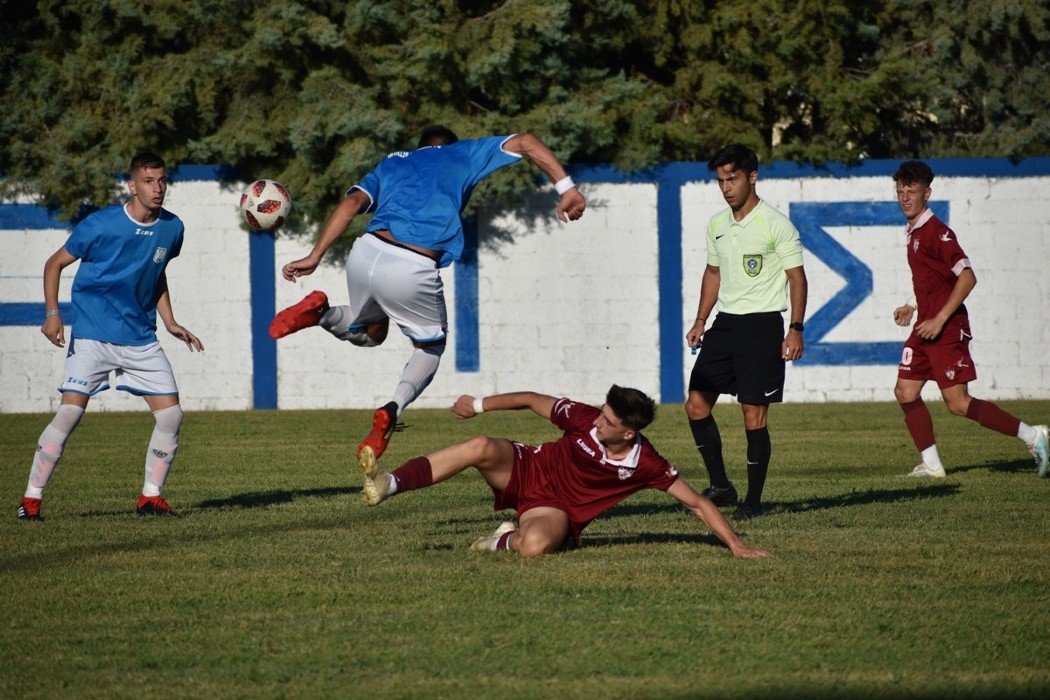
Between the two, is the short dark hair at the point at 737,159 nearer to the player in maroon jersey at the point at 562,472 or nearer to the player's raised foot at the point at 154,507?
the player in maroon jersey at the point at 562,472

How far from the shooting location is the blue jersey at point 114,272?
30.1 feet

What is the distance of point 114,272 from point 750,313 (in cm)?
406

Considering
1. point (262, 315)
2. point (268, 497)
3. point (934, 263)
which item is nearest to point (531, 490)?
point (268, 497)

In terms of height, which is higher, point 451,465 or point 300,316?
point 300,316

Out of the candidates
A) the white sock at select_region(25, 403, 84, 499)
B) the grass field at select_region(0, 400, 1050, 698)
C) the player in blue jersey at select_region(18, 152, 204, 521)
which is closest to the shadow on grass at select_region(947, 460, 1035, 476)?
the grass field at select_region(0, 400, 1050, 698)

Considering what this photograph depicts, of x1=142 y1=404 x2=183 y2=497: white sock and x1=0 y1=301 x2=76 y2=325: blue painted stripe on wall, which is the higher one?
x1=0 y1=301 x2=76 y2=325: blue painted stripe on wall

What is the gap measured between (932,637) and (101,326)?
5.68m

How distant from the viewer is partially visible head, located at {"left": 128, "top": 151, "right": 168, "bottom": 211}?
900cm

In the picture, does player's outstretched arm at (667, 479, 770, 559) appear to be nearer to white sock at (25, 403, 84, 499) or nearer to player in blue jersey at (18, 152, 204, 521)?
player in blue jersey at (18, 152, 204, 521)

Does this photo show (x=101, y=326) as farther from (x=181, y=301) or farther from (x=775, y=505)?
(x=181, y=301)

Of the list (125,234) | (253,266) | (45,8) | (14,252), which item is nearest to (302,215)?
(253,266)

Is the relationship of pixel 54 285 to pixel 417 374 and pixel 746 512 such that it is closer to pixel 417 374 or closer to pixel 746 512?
pixel 417 374

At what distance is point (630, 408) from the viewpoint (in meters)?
6.99

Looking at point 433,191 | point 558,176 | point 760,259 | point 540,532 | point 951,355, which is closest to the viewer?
point 540,532
